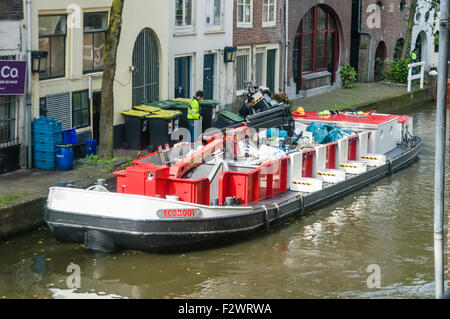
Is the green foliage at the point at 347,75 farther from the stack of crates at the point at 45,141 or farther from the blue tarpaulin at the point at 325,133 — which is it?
the stack of crates at the point at 45,141

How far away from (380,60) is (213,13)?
1572 centimetres

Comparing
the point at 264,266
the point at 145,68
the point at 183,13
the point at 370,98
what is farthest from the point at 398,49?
the point at 264,266

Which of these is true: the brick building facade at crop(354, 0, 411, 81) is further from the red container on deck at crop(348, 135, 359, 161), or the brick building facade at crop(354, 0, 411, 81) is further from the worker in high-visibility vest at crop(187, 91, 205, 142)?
the red container on deck at crop(348, 135, 359, 161)

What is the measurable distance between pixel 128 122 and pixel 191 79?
4.39 meters

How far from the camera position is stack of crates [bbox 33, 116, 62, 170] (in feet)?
59.2

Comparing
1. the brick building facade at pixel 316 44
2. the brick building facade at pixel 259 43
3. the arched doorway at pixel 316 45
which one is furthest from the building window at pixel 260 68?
the arched doorway at pixel 316 45

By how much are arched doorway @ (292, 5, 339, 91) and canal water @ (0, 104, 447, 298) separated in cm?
1681

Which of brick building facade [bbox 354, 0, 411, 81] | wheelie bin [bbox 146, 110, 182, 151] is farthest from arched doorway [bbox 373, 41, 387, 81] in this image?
wheelie bin [bbox 146, 110, 182, 151]

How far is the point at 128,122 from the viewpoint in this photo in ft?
71.0

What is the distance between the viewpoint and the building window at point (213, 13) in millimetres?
26153

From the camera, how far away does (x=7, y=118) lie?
1791 centimetres

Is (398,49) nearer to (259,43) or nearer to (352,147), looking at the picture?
(259,43)
